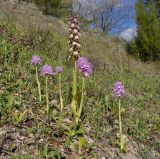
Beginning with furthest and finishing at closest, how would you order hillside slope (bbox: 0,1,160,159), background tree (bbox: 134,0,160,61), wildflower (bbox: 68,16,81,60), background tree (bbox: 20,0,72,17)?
background tree (bbox: 134,0,160,61), background tree (bbox: 20,0,72,17), wildflower (bbox: 68,16,81,60), hillside slope (bbox: 0,1,160,159)

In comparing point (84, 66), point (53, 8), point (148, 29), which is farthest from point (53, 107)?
point (148, 29)

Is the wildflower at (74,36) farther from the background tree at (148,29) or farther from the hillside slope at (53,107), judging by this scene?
the background tree at (148,29)

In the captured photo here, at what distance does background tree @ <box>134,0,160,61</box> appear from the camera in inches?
848

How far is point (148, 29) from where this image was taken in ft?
73.1

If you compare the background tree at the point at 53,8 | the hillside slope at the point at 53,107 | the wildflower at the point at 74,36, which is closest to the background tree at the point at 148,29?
the background tree at the point at 53,8

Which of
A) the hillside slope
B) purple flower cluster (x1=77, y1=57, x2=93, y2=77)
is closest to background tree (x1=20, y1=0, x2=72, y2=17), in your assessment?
the hillside slope

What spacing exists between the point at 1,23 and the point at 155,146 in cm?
515

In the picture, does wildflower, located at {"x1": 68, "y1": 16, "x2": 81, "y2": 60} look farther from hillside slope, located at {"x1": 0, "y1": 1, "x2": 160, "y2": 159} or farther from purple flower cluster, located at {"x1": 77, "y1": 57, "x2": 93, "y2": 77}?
hillside slope, located at {"x1": 0, "y1": 1, "x2": 160, "y2": 159}

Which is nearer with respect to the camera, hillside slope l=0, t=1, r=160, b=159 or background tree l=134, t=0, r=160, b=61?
hillside slope l=0, t=1, r=160, b=159

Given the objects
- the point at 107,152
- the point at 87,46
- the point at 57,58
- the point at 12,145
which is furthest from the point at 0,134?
→ the point at 87,46

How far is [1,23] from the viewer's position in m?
9.02

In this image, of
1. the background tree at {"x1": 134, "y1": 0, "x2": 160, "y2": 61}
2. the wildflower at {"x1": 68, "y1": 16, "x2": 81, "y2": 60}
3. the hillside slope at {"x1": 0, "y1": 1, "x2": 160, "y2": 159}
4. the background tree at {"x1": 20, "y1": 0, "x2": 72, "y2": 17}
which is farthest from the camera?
the background tree at {"x1": 134, "y1": 0, "x2": 160, "y2": 61}

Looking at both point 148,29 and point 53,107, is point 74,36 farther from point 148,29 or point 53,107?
point 148,29

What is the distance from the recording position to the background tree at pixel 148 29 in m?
21.5
